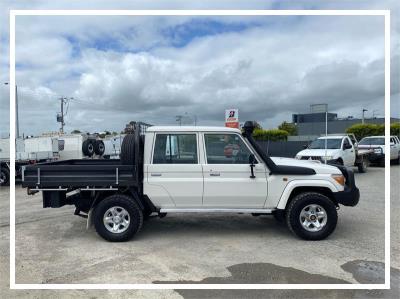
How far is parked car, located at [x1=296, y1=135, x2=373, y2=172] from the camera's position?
14.0 metres

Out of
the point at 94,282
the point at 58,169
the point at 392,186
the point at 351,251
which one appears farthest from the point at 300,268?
the point at 392,186

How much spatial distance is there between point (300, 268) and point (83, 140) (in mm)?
14013

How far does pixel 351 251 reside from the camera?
5.38 meters

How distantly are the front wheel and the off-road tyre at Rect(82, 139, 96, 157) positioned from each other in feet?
41.1

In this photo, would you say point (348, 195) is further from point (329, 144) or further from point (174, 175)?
point (329, 144)

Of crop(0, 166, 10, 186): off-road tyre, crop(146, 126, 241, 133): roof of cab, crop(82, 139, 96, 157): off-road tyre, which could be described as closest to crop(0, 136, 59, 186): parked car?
crop(0, 166, 10, 186): off-road tyre

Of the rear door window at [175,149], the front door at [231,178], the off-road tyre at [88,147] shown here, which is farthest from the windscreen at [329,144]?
the rear door window at [175,149]

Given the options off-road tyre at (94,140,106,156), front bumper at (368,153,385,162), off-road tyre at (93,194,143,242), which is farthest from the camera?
front bumper at (368,153,385,162)

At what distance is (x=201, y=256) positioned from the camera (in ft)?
17.0

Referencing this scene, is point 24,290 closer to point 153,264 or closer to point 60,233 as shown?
point 153,264

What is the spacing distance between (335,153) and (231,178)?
958 centimetres

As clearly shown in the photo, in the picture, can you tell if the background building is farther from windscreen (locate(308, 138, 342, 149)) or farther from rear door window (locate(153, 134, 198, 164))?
rear door window (locate(153, 134, 198, 164))

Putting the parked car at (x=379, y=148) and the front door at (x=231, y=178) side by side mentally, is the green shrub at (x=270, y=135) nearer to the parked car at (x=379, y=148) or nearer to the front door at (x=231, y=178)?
the parked car at (x=379, y=148)

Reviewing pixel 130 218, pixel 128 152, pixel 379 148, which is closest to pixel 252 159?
pixel 128 152
